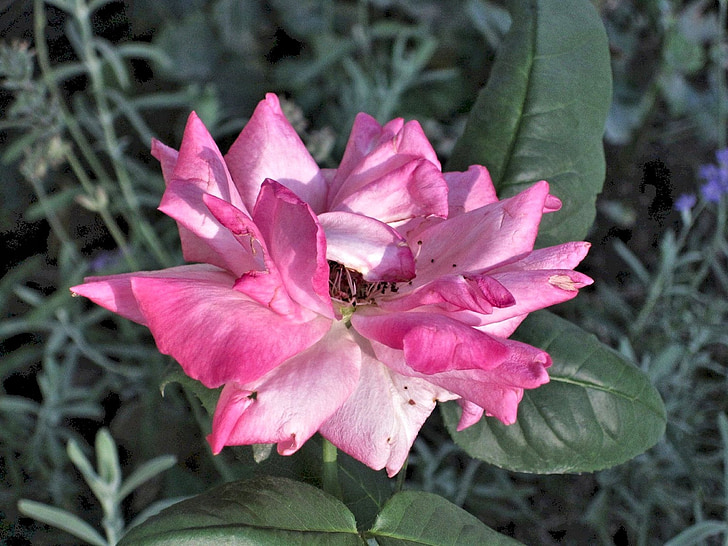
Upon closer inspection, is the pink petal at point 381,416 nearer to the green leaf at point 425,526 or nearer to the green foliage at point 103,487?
the green leaf at point 425,526


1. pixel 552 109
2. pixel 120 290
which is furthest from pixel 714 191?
pixel 120 290

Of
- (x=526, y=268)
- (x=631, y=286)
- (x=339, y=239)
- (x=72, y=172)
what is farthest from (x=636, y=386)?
(x=72, y=172)

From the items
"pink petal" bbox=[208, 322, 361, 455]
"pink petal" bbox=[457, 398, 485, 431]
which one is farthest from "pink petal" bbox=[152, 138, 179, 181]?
"pink petal" bbox=[457, 398, 485, 431]

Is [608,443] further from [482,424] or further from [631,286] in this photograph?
[631,286]

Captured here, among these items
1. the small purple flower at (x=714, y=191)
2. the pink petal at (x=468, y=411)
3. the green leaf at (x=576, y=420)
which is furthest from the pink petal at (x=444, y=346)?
the small purple flower at (x=714, y=191)

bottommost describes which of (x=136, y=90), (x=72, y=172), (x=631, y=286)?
(x=631, y=286)

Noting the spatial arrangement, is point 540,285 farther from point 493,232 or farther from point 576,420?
point 576,420
